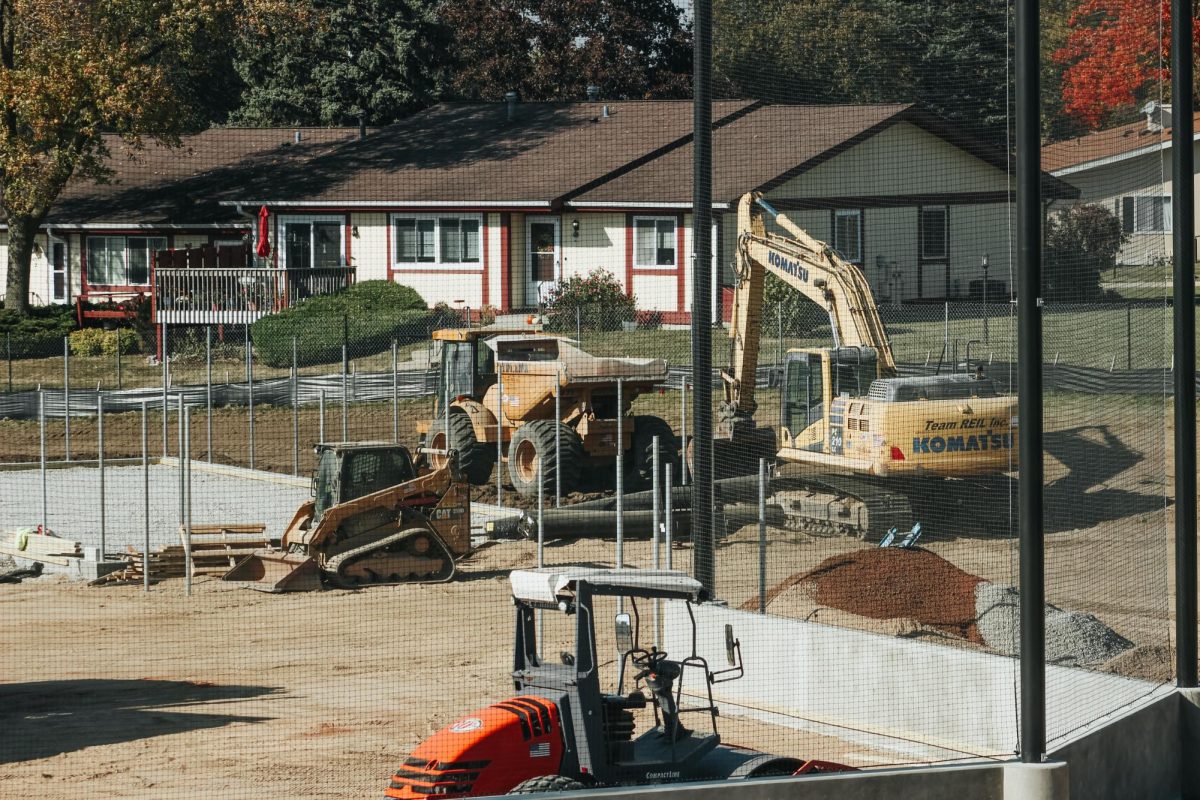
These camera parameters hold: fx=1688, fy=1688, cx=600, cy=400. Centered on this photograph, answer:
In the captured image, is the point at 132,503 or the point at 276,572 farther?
the point at 132,503

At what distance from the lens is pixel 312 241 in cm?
3447

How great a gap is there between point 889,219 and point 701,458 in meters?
2.49

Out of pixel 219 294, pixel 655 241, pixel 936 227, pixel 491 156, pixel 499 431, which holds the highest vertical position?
pixel 491 156

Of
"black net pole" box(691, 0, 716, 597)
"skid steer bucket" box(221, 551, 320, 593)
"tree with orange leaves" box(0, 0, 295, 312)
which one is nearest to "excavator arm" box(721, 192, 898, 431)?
"skid steer bucket" box(221, 551, 320, 593)

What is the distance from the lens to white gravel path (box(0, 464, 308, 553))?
18.7 m

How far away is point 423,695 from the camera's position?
1171 cm

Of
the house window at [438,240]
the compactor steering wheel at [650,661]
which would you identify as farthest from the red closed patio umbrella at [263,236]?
the compactor steering wheel at [650,661]

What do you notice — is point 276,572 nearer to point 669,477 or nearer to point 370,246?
point 669,477

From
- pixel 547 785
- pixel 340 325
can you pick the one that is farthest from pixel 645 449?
pixel 547 785

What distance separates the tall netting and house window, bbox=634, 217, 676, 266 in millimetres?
61

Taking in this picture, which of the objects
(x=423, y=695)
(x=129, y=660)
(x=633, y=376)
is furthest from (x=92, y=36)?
(x=423, y=695)

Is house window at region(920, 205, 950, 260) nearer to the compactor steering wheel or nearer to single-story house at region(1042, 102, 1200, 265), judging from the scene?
single-story house at region(1042, 102, 1200, 265)

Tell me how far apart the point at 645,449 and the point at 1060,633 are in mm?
8798

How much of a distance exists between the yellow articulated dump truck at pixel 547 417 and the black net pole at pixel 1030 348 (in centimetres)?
1165
